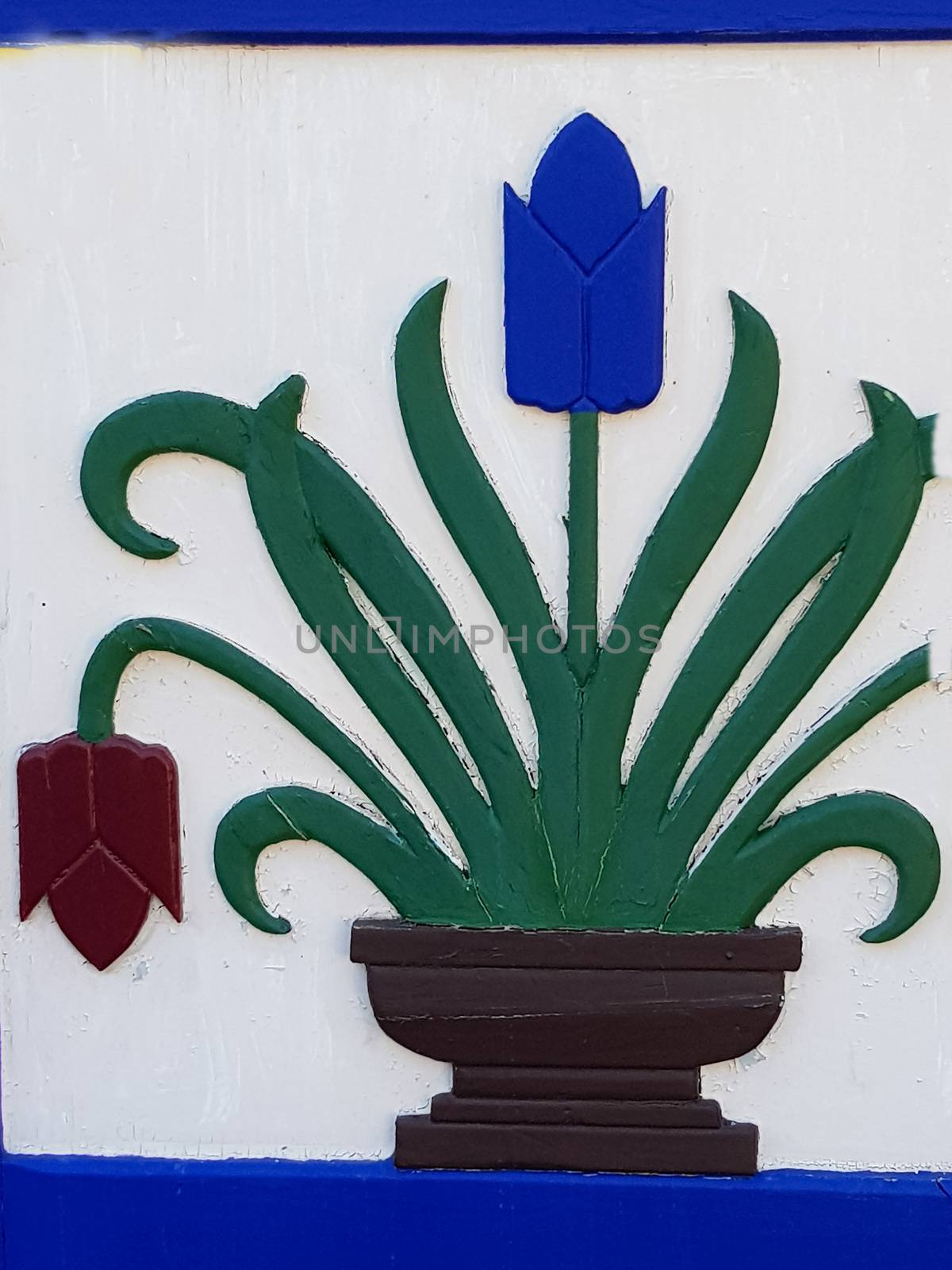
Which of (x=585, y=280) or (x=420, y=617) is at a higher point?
(x=585, y=280)

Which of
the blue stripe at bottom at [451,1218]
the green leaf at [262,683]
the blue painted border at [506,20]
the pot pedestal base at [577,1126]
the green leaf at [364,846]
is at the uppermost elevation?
the blue painted border at [506,20]

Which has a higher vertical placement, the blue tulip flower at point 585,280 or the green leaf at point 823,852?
the blue tulip flower at point 585,280

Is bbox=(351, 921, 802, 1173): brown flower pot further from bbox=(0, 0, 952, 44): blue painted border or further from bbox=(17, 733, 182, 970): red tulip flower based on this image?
bbox=(0, 0, 952, 44): blue painted border

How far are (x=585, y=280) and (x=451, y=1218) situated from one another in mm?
833

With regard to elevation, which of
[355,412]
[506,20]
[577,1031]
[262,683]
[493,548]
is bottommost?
[577,1031]

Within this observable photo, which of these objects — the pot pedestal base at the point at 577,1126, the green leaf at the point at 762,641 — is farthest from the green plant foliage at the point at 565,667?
the pot pedestal base at the point at 577,1126

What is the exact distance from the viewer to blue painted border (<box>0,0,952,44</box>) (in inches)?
38.1

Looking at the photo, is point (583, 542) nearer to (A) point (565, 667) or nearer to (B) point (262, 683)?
(A) point (565, 667)

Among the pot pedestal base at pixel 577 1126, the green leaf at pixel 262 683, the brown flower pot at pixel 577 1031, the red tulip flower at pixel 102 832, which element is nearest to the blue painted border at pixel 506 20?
the green leaf at pixel 262 683

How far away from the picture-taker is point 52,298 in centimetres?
105

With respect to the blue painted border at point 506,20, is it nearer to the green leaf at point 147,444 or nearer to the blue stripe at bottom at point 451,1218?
the green leaf at point 147,444

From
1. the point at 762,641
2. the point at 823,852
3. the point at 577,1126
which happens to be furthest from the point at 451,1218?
the point at 762,641

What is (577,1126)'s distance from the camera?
1072 millimetres

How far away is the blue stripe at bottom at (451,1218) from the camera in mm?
1062
